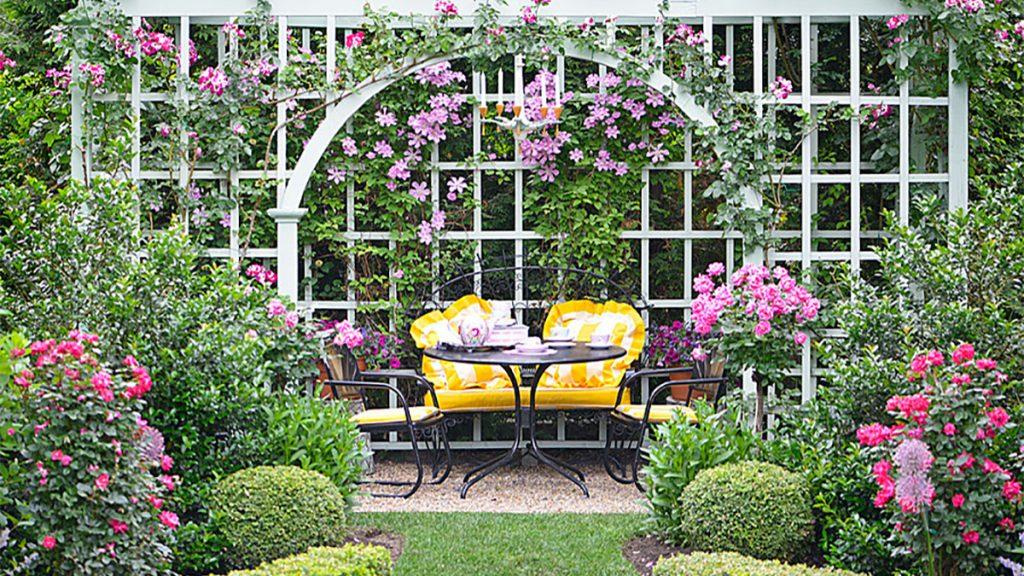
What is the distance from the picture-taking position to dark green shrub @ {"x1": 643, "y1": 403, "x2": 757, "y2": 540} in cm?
442

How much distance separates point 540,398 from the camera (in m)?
6.22

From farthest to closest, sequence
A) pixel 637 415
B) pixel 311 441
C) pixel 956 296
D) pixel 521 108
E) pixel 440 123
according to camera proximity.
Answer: pixel 440 123, pixel 521 108, pixel 637 415, pixel 311 441, pixel 956 296

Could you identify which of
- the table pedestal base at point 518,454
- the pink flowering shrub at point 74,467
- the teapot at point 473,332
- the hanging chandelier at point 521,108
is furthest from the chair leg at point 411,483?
the pink flowering shrub at point 74,467

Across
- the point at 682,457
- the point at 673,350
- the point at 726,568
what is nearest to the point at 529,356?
the point at 673,350

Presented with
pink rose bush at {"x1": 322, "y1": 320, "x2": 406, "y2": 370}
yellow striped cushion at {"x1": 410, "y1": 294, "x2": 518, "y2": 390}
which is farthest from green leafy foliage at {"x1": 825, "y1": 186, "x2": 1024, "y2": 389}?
pink rose bush at {"x1": 322, "y1": 320, "x2": 406, "y2": 370}

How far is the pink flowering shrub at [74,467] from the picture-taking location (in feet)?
10.1

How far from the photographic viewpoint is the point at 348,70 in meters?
5.98

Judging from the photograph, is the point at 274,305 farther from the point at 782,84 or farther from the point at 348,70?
the point at 782,84

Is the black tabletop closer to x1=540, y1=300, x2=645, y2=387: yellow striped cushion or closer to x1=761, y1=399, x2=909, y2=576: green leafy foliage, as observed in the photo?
x1=540, y1=300, x2=645, y2=387: yellow striped cushion

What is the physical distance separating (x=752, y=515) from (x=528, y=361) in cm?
170

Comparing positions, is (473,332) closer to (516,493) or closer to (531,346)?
(531,346)

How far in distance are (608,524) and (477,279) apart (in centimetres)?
211

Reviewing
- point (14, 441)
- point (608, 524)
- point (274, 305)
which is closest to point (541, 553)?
point (608, 524)

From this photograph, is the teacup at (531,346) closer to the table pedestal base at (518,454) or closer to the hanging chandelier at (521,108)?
the table pedestal base at (518,454)
